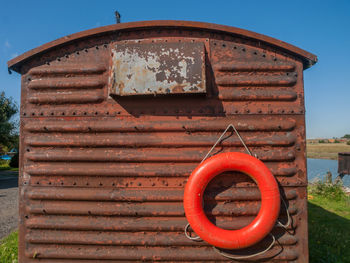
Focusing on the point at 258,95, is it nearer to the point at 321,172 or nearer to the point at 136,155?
the point at 136,155

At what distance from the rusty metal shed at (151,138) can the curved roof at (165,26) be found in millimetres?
13

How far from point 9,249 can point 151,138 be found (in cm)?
366

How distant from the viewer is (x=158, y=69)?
9.24 ft

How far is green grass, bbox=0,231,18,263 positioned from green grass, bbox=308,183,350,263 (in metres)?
4.79

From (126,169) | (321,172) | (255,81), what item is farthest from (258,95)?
(321,172)

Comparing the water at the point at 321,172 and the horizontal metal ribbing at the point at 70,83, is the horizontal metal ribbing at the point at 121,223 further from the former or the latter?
the water at the point at 321,172

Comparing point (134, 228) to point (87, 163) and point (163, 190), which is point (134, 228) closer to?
point (163, 190)

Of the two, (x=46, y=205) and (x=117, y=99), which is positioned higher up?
(x=117, y=99)

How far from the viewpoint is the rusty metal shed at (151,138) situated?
9.21ft

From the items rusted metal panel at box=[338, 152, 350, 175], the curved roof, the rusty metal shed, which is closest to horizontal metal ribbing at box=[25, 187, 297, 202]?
the rusty metal shed

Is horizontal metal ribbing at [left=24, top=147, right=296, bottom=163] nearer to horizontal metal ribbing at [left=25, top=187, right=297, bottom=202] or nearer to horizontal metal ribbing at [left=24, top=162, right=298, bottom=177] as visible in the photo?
horizontal metal ribbing at [left=24, top=162, right=298, bottom=177]

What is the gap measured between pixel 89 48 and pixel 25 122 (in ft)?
3.94

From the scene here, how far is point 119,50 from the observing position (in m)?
2.89

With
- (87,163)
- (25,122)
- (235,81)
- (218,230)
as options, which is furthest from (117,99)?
(218,230)
